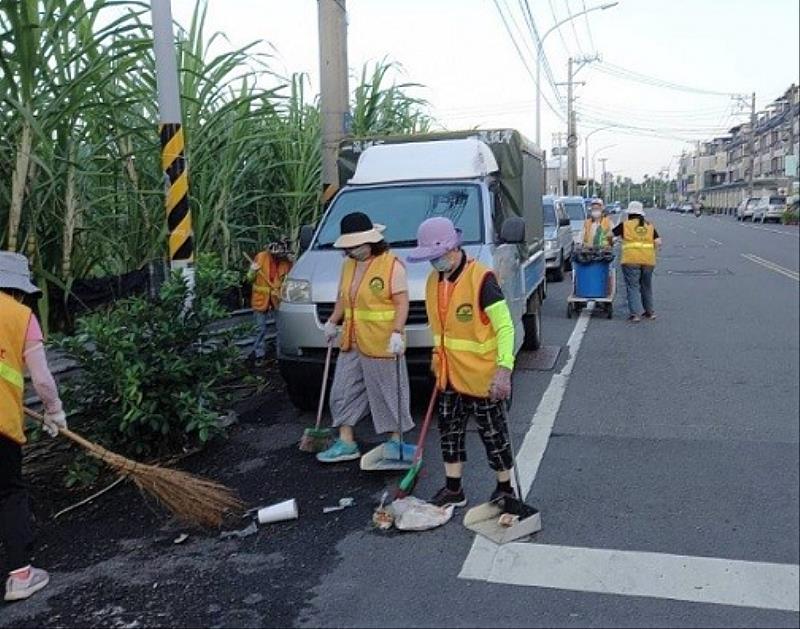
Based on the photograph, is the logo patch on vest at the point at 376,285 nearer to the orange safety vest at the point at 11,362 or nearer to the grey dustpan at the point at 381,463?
the grey dustpan at the point at 381,463

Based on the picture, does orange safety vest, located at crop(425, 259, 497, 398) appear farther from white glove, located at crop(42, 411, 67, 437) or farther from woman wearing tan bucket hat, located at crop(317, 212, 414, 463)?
white glove, located at crop(42, 411, 67, 437)

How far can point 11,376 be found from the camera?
3.90 metres

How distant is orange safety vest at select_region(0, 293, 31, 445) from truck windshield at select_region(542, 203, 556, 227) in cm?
1368

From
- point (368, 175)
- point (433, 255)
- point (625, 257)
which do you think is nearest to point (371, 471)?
point (433, 255)

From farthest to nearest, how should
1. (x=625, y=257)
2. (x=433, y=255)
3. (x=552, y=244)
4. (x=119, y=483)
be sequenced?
(x=552, y=244) → (x=625, y=257) → (x=119, y=483) → (x=433, y=255)

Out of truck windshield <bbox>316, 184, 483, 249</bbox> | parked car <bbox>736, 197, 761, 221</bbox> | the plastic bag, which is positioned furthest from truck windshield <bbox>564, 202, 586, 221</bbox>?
parked car <bbox>736, 197, 761, 221</bbox>

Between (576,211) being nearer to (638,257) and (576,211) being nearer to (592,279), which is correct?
(592,279)

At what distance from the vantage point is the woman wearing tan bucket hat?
536cm

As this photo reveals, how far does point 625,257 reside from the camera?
11383 millimetres

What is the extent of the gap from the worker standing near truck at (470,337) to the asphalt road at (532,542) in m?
0.58

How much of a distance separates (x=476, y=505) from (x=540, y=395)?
2738mm

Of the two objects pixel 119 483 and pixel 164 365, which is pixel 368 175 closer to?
pixel 164 365

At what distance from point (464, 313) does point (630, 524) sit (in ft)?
4.75

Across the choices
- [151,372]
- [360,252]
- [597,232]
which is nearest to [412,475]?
[360,252]
